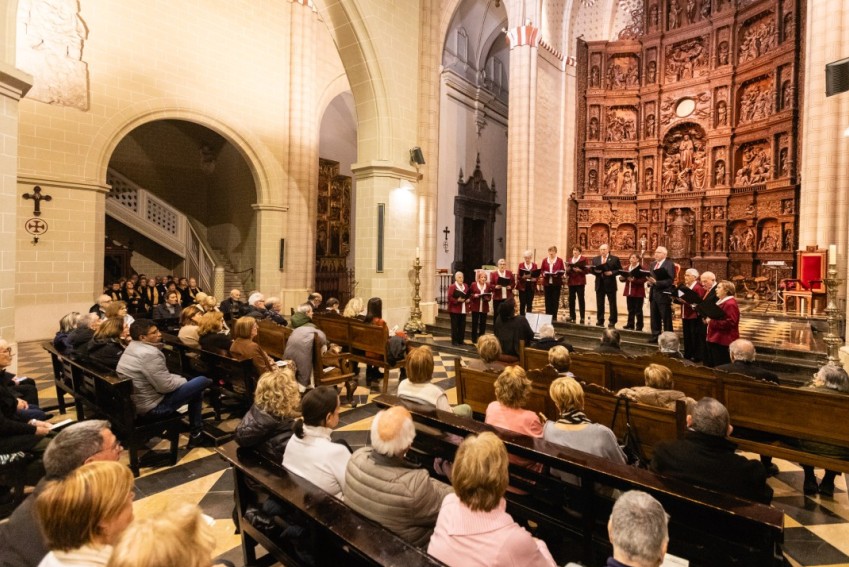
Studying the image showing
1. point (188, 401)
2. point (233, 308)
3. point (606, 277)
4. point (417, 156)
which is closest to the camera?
point (188, 401)

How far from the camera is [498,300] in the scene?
367 inches

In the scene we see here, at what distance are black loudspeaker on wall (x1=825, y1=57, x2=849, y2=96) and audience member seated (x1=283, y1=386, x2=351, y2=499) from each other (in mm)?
6233

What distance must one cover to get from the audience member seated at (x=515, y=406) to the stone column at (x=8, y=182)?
516cm

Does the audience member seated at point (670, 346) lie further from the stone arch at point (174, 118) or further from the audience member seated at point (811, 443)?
the stone arch at point (174, 118)

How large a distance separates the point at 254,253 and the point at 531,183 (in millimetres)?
9087

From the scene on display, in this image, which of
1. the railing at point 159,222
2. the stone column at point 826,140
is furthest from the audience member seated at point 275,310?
the stone column at point 826,140

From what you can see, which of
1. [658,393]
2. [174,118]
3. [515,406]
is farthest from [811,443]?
[174,118]

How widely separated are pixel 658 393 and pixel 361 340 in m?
4.08

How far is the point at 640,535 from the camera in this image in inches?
58.9

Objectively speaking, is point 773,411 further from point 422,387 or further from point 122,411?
point 122,411

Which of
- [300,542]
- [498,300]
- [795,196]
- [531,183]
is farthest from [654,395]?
[795,196]

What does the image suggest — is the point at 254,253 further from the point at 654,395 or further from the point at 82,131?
the point at 654,395

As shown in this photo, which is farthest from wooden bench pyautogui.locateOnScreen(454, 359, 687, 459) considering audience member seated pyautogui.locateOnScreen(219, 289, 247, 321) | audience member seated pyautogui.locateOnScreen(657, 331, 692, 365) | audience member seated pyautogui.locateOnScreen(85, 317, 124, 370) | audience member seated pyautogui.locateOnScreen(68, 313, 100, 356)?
audience member seated pyautogui.locateOnScreen(219, 289, 247, 321)

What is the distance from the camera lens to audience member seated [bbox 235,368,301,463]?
8.77 feet
